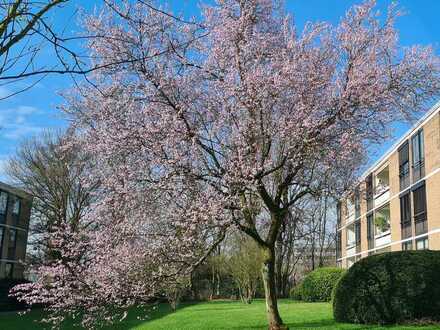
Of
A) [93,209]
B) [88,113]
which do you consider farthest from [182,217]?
[88,113]

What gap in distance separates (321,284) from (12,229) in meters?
24.4

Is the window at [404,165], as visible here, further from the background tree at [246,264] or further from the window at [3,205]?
the window at [3,205]

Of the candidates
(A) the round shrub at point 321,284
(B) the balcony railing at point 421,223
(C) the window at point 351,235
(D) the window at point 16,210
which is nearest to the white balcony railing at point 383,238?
(B) the balcony railing at point 421,223

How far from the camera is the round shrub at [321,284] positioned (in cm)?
2777

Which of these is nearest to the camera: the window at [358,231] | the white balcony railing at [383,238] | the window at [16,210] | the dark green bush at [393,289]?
the dark green bush at [393,289]

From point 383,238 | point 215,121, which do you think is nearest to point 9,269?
point 383,238

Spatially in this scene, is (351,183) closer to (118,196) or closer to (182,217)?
(182,217)

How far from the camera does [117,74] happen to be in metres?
10.8

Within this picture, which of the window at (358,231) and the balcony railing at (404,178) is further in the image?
the window at (358,231)

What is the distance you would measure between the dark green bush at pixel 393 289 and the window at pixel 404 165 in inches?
735

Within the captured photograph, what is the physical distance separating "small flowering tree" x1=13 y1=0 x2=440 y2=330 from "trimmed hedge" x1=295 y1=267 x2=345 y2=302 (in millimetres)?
17809

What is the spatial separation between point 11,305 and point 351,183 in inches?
1046

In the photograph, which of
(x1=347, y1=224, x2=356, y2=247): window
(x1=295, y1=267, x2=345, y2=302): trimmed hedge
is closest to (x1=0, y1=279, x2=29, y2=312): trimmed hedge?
(x1=295, y1=267, x2=345, y2=302): trimmed hedge

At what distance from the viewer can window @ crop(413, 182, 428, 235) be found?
26503 mm
